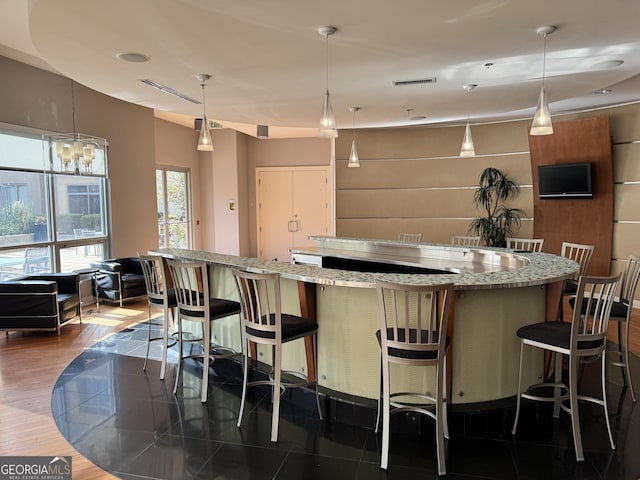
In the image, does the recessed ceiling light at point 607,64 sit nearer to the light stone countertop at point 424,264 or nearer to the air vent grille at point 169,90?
the light stone countertop at point 424,264

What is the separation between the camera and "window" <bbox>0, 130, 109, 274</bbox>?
552 centimetres

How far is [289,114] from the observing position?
6324 mm

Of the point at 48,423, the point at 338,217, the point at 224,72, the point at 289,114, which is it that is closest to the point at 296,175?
the point at 338,217

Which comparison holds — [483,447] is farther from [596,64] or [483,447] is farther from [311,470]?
[596,64]

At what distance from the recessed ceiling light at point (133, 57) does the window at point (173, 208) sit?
5617 millimetres

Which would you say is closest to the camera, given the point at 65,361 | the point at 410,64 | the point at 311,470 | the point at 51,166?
the point at 311,470

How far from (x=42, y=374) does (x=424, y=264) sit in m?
3.88

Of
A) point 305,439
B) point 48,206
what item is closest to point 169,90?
point 48,206

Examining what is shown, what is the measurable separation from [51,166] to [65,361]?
9.31 feet

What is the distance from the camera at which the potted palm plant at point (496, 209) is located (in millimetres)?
7527

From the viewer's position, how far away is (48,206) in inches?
242

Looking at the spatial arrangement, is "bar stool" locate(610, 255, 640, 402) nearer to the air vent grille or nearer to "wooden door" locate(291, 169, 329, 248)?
the air vent grille

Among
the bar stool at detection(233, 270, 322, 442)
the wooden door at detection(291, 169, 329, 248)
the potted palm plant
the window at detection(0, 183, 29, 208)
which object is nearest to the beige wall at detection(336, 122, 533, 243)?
the potted palm plant

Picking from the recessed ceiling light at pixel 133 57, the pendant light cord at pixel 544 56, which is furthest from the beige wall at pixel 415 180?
the recessed ceiling light at pixel 133 57
